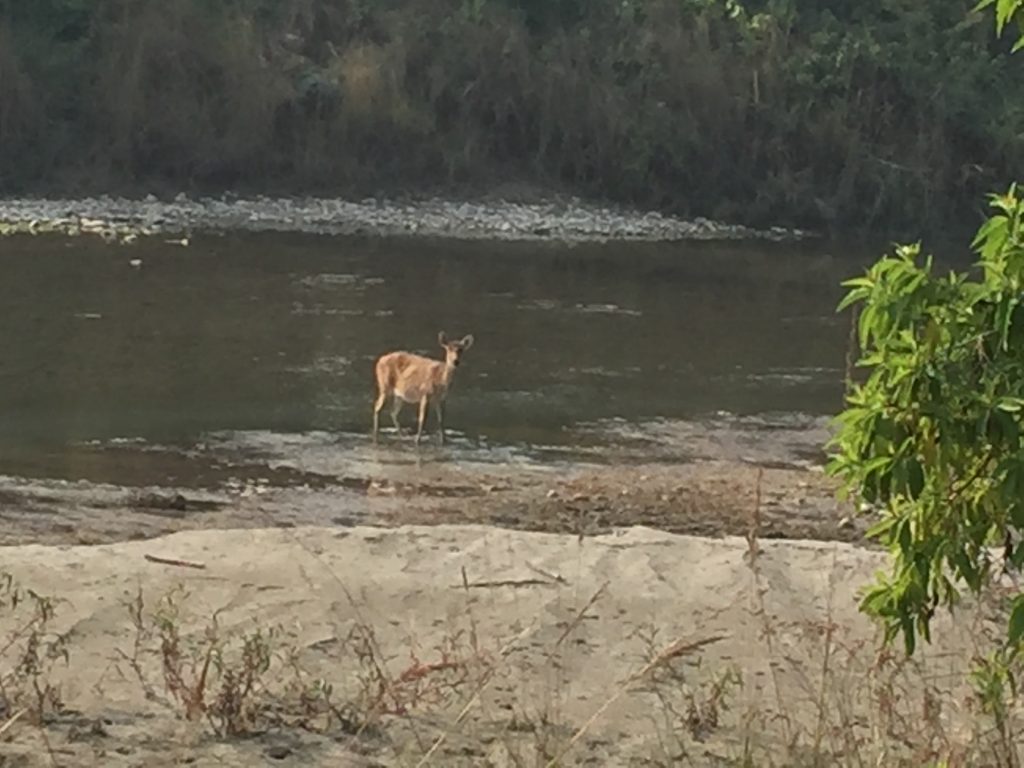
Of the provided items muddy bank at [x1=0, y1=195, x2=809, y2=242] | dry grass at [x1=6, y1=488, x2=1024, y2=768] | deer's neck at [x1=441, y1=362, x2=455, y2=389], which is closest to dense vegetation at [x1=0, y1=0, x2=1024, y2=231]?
muddy bank at [x1=0, y1=195, x2=809, y2=242]

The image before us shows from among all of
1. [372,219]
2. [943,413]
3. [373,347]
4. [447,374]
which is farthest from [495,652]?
[372,219]

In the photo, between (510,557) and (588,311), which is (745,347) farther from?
(510,557)

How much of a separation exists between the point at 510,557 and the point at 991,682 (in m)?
4.57

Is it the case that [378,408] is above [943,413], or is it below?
below

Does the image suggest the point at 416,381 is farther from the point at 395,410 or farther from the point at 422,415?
the point at 422,415

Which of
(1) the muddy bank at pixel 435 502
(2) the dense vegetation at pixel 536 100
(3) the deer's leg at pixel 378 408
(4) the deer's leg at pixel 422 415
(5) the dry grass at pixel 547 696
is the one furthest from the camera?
(2) the dense vegetation at pixel 536 100

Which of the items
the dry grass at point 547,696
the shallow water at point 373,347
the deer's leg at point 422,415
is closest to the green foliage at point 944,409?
the dry grass at point 547,696

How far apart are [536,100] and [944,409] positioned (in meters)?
37.3

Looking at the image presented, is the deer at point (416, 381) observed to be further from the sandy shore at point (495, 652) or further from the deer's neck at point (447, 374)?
the sandy shore at point (495, 652)

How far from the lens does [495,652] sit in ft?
21.6

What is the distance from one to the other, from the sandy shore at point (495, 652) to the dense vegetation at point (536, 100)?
28.0 metres

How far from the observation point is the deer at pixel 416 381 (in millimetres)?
A: 15922

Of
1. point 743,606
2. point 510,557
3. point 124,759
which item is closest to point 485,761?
point 124,759

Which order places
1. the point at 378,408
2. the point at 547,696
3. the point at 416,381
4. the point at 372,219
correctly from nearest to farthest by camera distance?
the point at 547,696 < the point at 378,408 < the point at 416,381 < the point at 372,219
